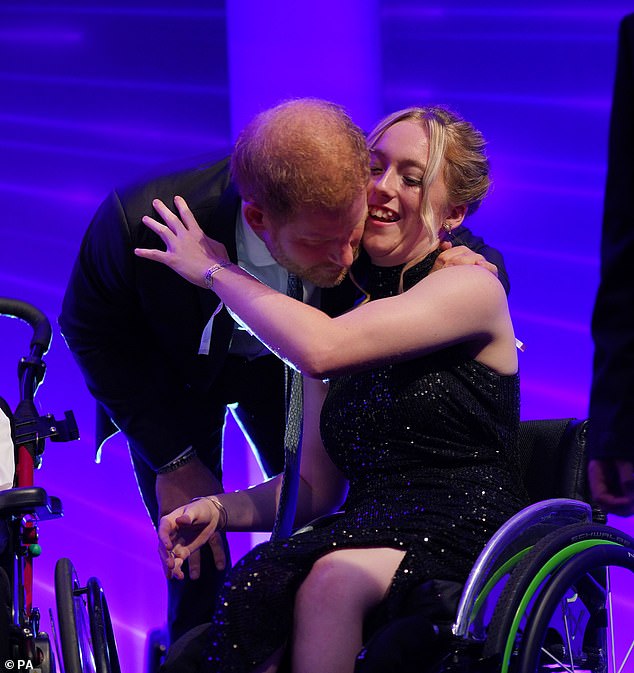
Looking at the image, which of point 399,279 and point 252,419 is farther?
point 252,419

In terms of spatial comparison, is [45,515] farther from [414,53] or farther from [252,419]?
[414,53]

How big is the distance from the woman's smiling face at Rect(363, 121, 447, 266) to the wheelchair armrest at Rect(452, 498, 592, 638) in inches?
21.3

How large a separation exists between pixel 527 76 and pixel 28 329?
74.6 inches

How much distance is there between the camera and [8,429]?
2123mm

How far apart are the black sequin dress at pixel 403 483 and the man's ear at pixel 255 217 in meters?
0.24

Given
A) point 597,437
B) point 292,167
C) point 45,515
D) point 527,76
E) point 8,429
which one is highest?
point 527,76

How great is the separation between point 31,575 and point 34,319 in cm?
61

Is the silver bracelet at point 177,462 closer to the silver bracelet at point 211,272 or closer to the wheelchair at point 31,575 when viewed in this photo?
the wheelchair at point 31,575

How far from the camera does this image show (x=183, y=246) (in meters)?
1.92

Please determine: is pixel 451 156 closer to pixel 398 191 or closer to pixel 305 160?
pixel 398 191

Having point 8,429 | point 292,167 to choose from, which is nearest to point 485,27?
point 292,167

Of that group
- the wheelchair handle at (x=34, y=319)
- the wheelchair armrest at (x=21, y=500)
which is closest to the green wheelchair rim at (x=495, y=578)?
the wheelchair armrest at (x=21, y=500)

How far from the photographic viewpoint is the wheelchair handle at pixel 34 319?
2312 millimetres

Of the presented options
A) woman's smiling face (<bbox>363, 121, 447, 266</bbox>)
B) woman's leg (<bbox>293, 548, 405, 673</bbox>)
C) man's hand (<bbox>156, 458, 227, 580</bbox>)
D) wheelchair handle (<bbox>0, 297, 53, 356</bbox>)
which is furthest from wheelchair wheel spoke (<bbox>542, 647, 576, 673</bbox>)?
wheelchair handle (<bbox>0, 297, 53, 356</bbox>)
